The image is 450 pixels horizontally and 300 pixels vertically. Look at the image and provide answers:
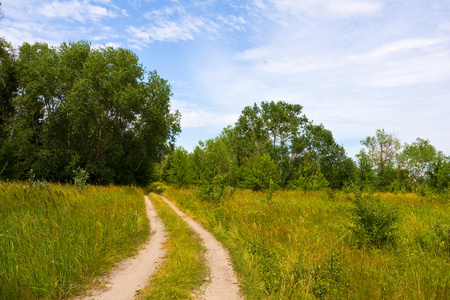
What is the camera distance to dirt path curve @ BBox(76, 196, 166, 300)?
4.34m

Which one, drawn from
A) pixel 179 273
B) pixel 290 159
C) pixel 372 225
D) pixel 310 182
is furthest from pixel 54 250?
pixel 290 159

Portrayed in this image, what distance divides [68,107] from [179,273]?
27.0 m

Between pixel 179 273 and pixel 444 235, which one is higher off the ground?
pixel 444 235

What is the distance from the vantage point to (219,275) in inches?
219

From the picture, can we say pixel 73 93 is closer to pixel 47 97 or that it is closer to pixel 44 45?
pixel 47 97

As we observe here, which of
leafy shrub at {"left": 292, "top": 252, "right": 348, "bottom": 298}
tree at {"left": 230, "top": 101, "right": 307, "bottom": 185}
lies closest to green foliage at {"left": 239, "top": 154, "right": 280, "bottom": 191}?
tree at {"left": 230, "top": 101, "right": 307, "bottom": 185}

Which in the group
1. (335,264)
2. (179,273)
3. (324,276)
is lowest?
(179,273)

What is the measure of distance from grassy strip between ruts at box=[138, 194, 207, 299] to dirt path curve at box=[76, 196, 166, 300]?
22 centimetres

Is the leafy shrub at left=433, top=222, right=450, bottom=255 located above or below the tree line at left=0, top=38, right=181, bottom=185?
below

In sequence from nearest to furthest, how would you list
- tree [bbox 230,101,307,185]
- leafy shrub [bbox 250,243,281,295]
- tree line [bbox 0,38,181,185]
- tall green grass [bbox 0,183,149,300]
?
tall green grass [bbox 0,183,149,300], leafy shrub [bbox 250,243,281,295], tree line [bbox 0,38,181,185], tree [bbox 230,101,307,185]

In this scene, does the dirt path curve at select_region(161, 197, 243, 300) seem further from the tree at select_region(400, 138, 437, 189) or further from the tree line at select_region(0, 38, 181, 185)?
the tree at select_region(400, 138, 437, 189)

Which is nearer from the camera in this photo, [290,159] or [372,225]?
[372,225]

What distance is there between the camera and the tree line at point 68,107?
25688 millimetres

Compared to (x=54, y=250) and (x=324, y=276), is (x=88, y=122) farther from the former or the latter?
(x=324, y=276)
